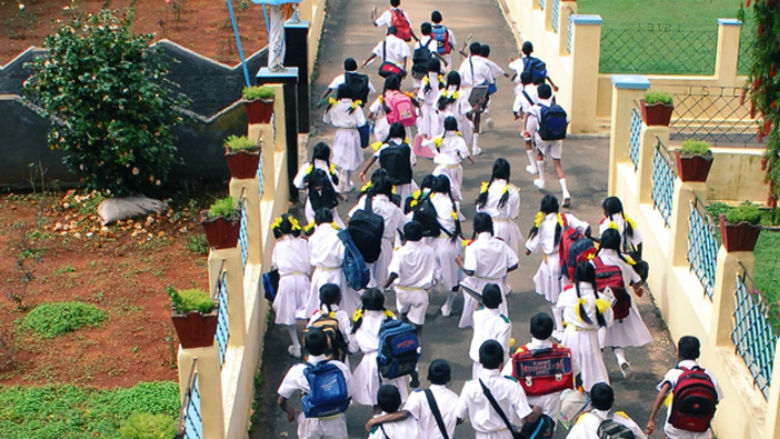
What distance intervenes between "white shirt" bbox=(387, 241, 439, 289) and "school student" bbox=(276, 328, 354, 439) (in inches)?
70.4

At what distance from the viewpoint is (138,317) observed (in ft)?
40.2

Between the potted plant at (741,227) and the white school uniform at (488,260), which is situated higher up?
the potted plant at (741,227)

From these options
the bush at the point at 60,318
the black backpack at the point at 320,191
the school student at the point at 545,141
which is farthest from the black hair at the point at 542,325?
the school student at the point at 545,141

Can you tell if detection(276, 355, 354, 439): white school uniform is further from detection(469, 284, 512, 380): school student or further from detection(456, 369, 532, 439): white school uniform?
detection(469, 284, 512, 380): school student

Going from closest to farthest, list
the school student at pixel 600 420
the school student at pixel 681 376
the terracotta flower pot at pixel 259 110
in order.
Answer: the school student at pixel 600 420
the school student at pixel 681 376
the terracotta flower pot at pixel 259 110

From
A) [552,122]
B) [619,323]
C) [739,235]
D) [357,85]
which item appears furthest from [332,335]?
[357,85]

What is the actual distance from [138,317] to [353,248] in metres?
2.97

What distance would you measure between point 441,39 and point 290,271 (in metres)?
8.01

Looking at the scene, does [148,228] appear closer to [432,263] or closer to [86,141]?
[86,141]

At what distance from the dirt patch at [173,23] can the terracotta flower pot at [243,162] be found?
35.7 feet

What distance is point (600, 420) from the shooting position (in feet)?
26.2

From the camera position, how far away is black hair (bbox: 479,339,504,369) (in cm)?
833

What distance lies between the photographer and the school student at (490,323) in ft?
31.0

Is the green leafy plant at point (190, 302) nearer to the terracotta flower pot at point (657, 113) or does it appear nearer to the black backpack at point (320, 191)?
the black backpack at point (320, 191)
